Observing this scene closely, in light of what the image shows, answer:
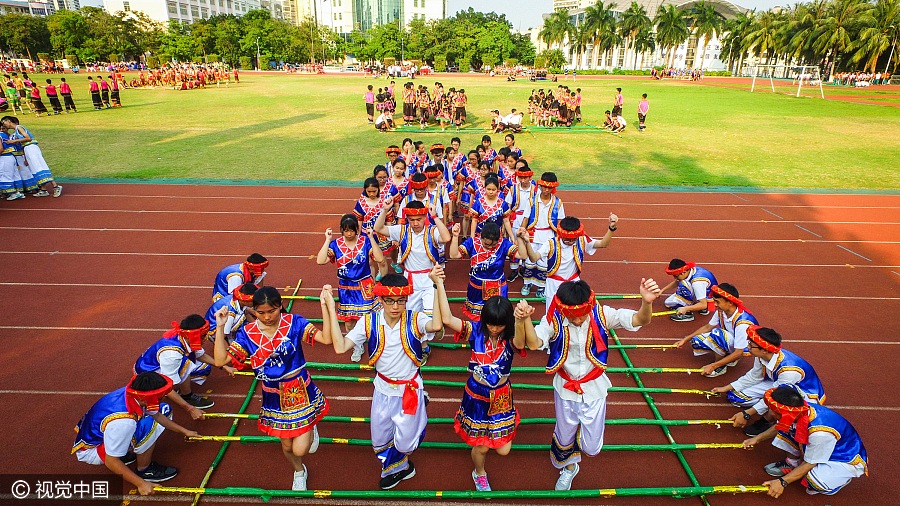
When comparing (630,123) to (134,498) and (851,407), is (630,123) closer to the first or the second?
(851,407)

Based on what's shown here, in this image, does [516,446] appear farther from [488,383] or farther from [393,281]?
[393,281]

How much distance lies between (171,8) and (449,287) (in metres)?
109

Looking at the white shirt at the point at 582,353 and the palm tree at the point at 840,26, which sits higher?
the palm tree at the point at 840,26

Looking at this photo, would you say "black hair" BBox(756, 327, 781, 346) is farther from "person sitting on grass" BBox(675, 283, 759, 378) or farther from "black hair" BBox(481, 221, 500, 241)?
"black hair" BBox(481, 221, 500, 241)

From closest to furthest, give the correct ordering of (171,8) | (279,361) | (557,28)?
1. (279,361)
2. (557,28)
3. (171,8)

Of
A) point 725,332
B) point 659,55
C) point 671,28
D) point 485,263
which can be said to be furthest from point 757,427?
point 659,55

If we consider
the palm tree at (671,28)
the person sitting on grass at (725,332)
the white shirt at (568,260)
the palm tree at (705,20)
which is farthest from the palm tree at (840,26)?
the white shirt at (568,260)

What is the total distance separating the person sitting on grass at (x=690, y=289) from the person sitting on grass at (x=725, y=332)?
791 mm

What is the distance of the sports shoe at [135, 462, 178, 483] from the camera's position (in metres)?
3.83

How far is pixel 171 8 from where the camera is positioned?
298 ft

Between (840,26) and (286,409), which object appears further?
(840,26)

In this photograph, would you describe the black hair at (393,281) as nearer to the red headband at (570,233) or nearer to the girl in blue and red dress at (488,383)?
→ the girl in blue and red dress at (488,383)

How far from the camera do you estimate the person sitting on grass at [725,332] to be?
4.86 meters

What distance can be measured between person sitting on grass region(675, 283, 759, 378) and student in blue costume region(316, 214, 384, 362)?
139 inches
